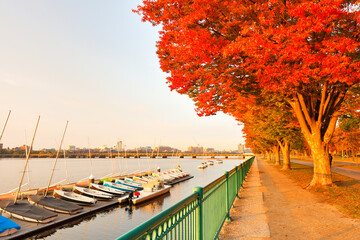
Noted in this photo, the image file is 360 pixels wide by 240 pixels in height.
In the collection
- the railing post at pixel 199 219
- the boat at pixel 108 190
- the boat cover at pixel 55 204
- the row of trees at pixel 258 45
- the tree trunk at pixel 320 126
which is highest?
the row of trees at pixel 258 45

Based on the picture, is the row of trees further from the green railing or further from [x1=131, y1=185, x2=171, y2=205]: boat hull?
[x1=131, y1=185, x2=171, y2=205]: boat hull

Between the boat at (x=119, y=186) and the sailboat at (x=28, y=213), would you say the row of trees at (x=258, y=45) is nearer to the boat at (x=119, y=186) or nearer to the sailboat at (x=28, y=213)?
the sailboat at (x=28, y=213)

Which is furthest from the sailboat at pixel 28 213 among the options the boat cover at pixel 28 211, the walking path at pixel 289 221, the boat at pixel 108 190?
the walking path at pixel 289 221

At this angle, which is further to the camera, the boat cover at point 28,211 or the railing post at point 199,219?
the boat cover at point 28,211

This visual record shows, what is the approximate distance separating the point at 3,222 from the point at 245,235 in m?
18.1

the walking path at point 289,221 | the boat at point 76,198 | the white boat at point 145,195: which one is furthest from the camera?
the white boat at point 145,195

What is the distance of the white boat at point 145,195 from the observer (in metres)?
31.2

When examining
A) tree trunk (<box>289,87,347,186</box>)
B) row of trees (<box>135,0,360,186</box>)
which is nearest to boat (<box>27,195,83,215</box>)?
row of trees (<box>135,0,360,186</box>)

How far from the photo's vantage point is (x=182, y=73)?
40.1ft

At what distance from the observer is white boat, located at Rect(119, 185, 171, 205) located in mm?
31228

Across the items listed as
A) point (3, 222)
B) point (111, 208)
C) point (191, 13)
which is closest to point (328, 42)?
point (191, 13)

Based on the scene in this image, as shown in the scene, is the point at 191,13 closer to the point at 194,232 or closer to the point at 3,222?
the point at 194,232

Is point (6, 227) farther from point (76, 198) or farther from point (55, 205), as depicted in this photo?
point (76, 198)

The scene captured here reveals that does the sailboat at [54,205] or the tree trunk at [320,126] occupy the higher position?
the tree trunk at [320,126]
